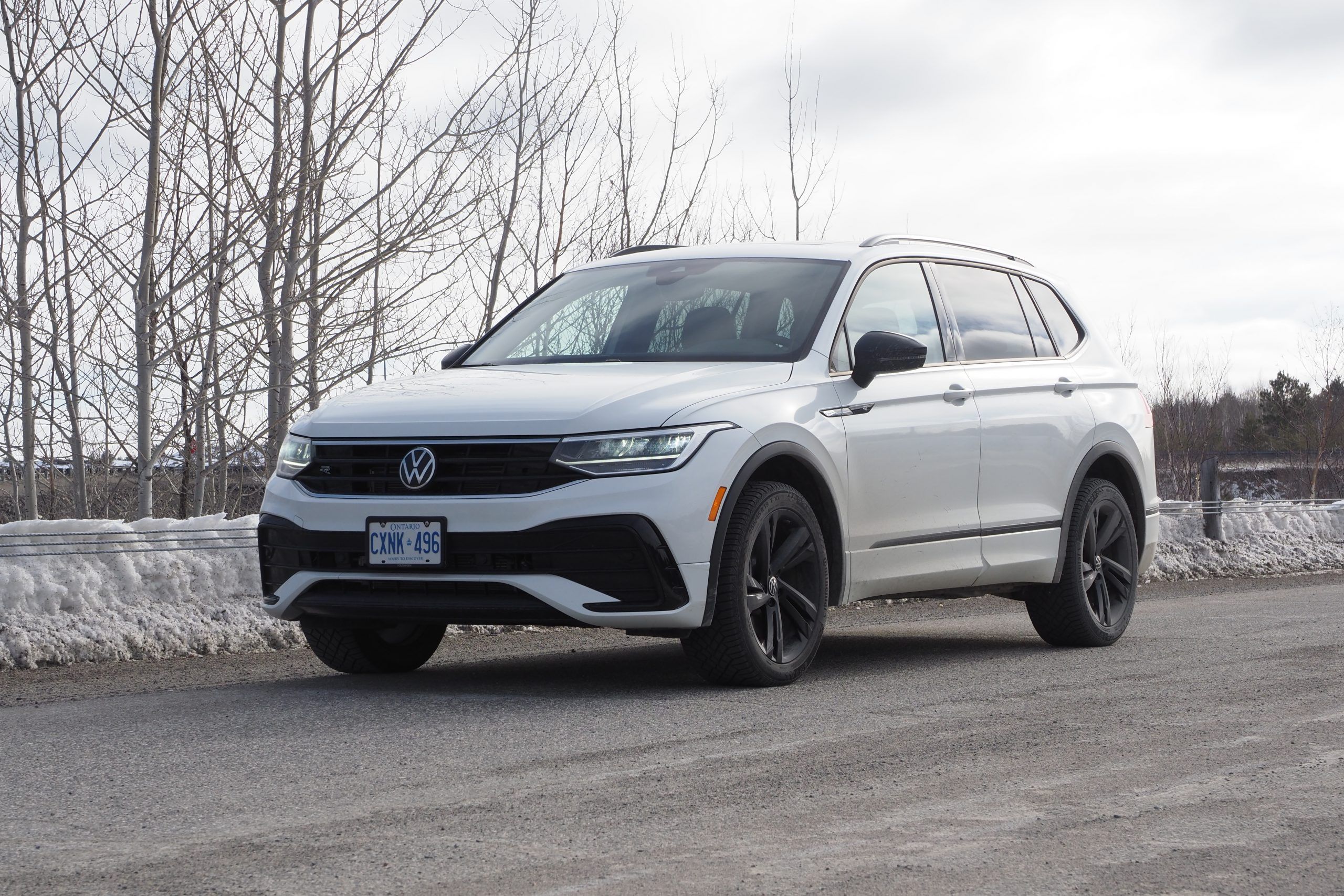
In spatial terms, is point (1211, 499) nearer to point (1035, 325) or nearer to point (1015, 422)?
point (1035, 325)

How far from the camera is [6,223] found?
12078 millimetres

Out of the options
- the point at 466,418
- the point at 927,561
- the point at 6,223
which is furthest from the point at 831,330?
the point at 6,223

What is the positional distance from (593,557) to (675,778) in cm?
148

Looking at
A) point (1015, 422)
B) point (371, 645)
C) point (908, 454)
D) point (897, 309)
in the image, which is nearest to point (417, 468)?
point (371, 645)

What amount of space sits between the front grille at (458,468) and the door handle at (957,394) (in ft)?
7.24

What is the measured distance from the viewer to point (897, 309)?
24.5 ft

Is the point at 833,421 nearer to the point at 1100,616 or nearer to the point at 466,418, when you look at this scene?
the point at 466,418

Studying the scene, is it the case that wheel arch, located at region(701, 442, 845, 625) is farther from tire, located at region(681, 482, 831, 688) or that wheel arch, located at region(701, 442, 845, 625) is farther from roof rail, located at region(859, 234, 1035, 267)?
roof rail, located at region(859, 234, 1035, 267)

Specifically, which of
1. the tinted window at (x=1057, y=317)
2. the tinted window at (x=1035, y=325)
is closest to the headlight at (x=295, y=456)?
the tinted window at (x=1035, y=325)

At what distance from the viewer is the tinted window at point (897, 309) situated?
7148 millimetres

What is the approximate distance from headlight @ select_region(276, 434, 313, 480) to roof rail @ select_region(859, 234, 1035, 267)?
2.74m

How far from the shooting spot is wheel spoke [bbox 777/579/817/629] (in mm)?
6344

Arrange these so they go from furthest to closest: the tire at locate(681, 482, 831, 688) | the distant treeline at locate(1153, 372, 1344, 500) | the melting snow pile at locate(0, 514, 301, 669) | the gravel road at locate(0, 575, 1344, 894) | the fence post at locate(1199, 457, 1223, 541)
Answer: the distant treeline at locate(1153, 372, 1344, 500), the fence post at locate(1199, 457, 1223, 541), the melting snow pile at locate(0, 514, 301, 669), the tire at locate(681, 482, 831, 688), the gravel road at locate(0, 575, 1344, 894)

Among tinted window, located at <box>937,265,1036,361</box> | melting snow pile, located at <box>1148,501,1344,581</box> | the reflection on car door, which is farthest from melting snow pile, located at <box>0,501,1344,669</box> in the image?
melting snow pile, located at <box>1148,501,1344,581</box>
